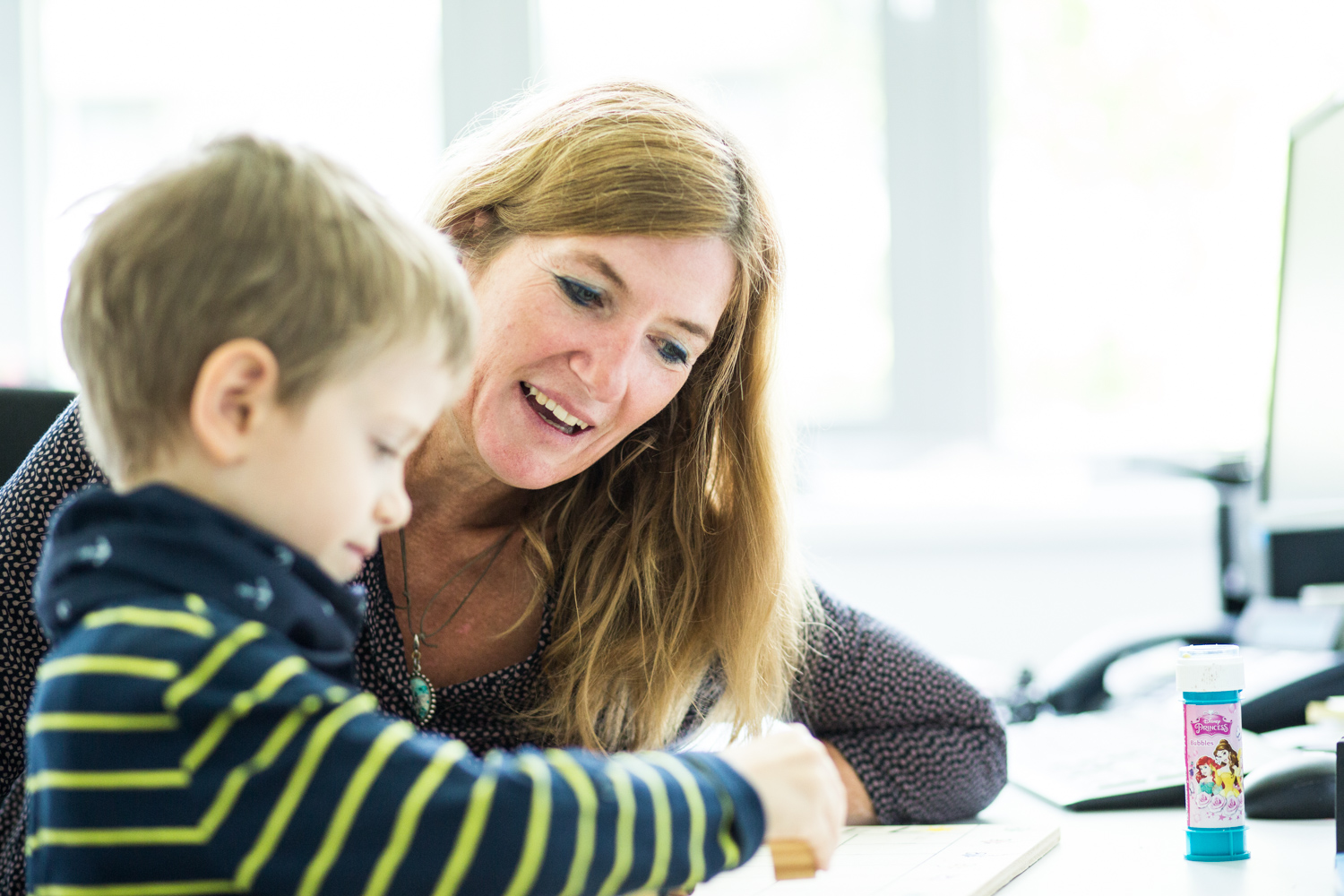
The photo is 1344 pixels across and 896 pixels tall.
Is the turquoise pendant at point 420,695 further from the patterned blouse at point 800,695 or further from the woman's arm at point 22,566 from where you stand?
Result: the woman's arm at point 22,566

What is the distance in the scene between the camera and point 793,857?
0.66 metres

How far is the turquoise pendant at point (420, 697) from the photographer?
41.2 inches

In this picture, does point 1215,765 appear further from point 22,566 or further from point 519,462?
point 22,566

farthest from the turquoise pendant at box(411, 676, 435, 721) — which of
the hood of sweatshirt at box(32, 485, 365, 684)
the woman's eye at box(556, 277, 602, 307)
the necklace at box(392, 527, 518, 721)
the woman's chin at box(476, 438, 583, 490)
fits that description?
the hood of sweatshirt at box(32, 485, 365, 684)

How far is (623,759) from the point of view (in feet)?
2.02

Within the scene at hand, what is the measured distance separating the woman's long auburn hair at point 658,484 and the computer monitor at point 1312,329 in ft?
2.11

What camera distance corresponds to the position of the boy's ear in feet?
1.86

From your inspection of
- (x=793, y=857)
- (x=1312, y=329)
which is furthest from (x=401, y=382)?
(x=1312, y=329)

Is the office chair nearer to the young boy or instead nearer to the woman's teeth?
the woman's teeth

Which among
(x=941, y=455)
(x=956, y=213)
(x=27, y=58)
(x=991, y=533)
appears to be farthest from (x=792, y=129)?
(x=27, y=58)

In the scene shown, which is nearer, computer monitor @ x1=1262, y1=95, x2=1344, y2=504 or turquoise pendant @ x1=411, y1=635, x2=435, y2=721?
turquoise pendant @ x1=411, y1=635, x2=435, y2=721

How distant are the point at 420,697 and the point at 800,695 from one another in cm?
36

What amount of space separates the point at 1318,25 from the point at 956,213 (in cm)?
83

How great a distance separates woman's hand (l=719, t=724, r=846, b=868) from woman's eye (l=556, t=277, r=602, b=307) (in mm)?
507
